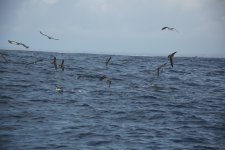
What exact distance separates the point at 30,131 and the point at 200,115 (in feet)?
32.2

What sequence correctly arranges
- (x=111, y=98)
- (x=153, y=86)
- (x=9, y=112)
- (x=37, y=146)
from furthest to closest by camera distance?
(x=153, y=86) → (x=111, y=98) → (x=9, y=112) → (x=37, y=146)

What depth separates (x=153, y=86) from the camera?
104ft

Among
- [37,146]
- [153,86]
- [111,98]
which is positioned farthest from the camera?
[153,86]

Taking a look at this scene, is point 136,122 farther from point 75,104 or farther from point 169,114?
point 75,104

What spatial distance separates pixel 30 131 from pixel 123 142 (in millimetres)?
4017

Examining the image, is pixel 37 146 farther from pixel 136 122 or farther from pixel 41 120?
pixel 136 122

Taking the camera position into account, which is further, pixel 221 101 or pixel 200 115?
pixel 221 101

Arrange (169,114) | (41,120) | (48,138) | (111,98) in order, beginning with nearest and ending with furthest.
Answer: (48,138) → (41,120) → (169,114) → (111,98)

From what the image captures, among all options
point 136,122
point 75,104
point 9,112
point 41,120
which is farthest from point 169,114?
point 9,112

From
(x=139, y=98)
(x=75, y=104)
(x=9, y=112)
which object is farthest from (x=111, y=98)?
(x=9, y=112)

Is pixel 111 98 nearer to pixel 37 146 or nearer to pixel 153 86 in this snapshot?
pixel 153 86

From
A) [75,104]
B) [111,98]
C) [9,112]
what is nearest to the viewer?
[9,112]

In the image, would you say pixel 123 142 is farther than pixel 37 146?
Yes

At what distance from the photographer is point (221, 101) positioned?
24.6 metres
